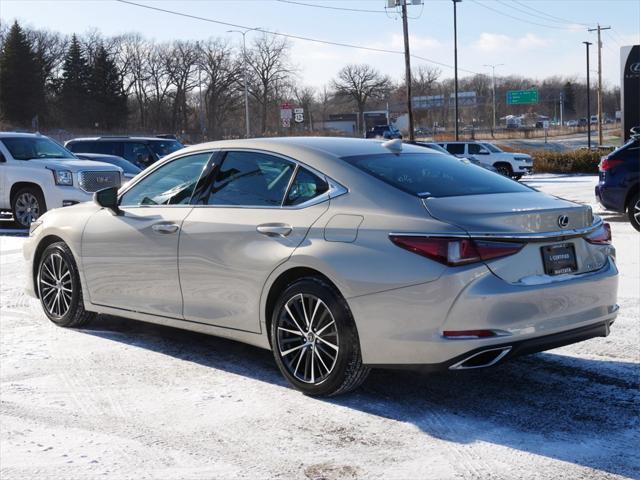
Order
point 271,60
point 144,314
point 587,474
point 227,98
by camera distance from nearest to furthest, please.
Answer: point 587,474, point 144,314, point 271,60, point 227,98

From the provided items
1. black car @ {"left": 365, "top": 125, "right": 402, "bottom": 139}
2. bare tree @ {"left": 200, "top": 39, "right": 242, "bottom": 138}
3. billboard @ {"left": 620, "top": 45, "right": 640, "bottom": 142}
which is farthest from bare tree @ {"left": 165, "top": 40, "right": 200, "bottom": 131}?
billboard @ {"left": 620, "top": 45, "right": 640, "bottom": 142}

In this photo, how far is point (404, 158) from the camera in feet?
18.2

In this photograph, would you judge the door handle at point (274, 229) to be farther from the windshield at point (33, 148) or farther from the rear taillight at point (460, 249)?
the windshield at point (33, 148)

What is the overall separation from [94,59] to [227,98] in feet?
59.0

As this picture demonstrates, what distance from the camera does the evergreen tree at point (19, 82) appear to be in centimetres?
9206

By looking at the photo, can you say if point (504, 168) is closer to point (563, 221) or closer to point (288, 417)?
point (563, 221)

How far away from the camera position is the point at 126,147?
23.0m

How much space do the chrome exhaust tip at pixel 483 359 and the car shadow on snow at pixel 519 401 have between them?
321 millimetres

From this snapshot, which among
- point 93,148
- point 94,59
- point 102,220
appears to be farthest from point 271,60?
point 102,220

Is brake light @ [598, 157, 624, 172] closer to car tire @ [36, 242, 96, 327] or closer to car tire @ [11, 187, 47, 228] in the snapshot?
car tire @ [36, 242, 96, 327]

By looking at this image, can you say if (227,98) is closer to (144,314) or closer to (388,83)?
(388,83)

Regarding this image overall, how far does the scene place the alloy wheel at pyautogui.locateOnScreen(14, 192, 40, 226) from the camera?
1576cm

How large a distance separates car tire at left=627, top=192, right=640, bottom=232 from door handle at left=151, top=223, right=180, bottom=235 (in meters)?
9.94

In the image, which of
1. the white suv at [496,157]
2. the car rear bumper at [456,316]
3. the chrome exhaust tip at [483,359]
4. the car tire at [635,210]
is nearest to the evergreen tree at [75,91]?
the white suv at [496,157]
